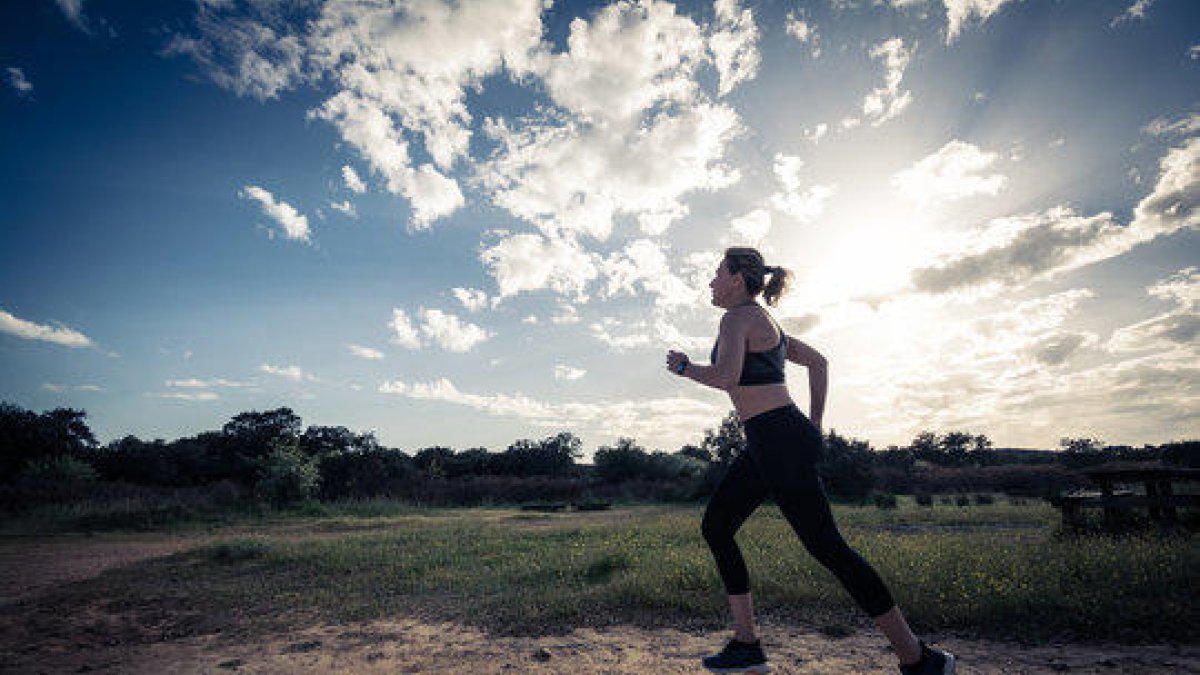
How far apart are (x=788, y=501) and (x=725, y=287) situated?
1228mm

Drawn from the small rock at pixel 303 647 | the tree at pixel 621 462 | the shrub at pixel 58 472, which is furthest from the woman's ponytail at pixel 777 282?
the tree at pixel 621 462

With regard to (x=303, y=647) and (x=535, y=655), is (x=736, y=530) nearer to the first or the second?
(x=535, y=655)

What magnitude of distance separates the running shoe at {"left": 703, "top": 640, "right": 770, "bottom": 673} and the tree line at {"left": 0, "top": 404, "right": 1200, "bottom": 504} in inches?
517

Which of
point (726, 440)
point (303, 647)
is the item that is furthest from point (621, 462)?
point (303, 647)

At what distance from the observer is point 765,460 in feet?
8.75

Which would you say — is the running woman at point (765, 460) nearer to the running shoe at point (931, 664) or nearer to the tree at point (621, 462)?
the running shoe at point (931, 664)

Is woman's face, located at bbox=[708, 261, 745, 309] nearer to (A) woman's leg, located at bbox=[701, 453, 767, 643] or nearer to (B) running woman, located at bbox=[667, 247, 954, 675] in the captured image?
(B) running woman, located at bbox=[667, 247, 954, 675]

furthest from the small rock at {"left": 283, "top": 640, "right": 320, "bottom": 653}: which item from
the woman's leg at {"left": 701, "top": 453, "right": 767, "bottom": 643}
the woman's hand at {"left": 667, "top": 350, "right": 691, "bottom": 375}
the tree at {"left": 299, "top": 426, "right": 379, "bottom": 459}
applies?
the tree at {"left": 299, "top": 426, "right": 379, "bottom": 459}

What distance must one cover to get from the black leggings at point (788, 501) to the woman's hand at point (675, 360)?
0.47 meters

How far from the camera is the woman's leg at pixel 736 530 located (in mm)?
2965

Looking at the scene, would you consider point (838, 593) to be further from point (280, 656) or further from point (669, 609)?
point (280, 656)

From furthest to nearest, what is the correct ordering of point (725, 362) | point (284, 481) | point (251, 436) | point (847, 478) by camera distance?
point (251, 436) → point (847, 478) → point (284, 481) → point (725, 362)

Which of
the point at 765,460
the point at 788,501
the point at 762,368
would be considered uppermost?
the point at 762,368

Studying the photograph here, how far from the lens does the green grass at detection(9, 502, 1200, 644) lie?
4160mm
